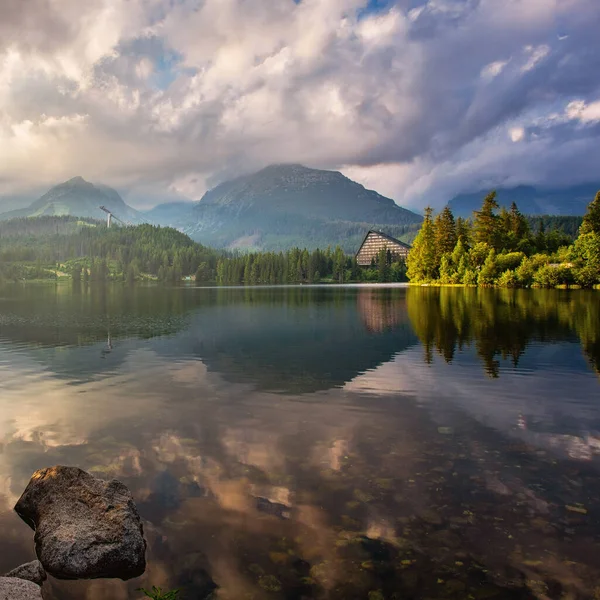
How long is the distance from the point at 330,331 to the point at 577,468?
3609 cm

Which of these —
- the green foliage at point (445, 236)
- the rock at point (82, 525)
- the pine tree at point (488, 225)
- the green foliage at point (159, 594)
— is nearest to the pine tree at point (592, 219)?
the pine tree at point (488, 225)

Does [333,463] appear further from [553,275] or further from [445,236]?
[445,236]

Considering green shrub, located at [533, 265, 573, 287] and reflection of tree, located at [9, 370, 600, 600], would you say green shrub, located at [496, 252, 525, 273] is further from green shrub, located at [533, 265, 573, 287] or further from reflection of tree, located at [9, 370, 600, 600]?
reflection of tree, located at [9, 370, 600, 600]

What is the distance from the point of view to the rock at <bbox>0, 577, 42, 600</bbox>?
27.0ft

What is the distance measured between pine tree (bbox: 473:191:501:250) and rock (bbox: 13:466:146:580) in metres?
152

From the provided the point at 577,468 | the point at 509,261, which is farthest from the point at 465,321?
the point at 509,261

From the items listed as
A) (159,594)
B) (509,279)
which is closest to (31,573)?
(159,594)

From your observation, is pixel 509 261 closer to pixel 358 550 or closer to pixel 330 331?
pixel 330 331

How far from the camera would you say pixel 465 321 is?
53.5 m

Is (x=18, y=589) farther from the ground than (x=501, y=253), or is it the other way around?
(x=501, y=253)

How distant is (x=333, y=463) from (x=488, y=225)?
151091 millimetres

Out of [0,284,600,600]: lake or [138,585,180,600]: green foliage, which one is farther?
[0,284,600,600]: lake

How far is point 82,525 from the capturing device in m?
10.5

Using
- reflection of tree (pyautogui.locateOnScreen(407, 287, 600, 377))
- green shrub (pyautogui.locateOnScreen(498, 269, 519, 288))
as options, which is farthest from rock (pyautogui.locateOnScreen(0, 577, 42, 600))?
green shrub (pyautogui.locateOnScreen(498, 269, 519, 288))
